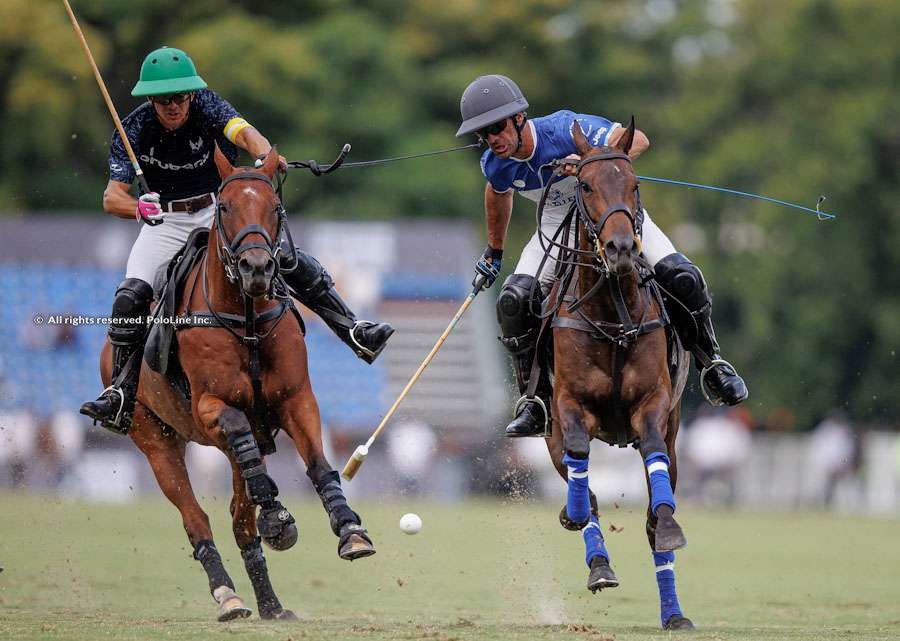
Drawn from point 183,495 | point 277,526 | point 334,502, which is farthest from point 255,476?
point 183,495

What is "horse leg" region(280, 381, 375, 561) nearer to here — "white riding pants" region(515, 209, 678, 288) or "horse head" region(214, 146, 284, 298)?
"horse head" region(214, 146, 284, 298)

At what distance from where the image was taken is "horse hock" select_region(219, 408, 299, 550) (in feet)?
29.9

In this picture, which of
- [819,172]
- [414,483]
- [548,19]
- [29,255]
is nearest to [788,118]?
[819,172]

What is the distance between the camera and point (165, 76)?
978cm

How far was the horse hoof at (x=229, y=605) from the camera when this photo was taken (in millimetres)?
9570

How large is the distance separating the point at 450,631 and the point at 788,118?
2945cm

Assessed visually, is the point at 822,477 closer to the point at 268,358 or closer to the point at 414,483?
the point at 414,483

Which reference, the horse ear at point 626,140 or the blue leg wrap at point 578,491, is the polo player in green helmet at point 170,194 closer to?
the blue leg wrap at point 578,491

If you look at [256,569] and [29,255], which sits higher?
[256,569]

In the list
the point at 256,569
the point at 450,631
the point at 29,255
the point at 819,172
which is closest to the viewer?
the point at 450,631

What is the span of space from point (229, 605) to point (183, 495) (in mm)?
1069

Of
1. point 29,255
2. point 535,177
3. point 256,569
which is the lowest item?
point 29,255

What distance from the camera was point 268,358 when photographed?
9422 mm

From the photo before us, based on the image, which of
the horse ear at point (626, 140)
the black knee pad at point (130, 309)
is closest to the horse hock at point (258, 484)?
the black knee pad at point (130, 309)
